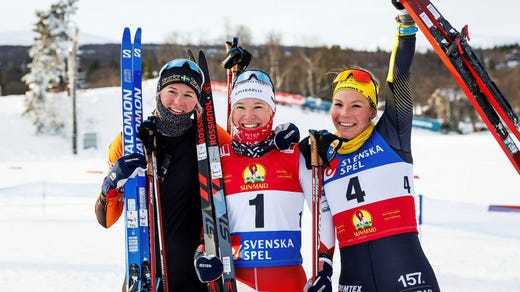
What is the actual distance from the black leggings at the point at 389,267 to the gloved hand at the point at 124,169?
1.28 m

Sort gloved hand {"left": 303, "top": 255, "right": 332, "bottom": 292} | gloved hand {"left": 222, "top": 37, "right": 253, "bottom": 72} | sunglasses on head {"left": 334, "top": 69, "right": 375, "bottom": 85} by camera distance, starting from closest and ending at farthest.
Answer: gloved hand {"left": 303, "top": 255, "right": 332, "bottom": 292} → sunglasses on head {"left": 334, "top": 69, "right": 375, "bottom": 85} → gloved hand {"left": 222, "top": 37, "right": 253, "bottom": 72}

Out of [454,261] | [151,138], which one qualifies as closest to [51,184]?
[454,261]

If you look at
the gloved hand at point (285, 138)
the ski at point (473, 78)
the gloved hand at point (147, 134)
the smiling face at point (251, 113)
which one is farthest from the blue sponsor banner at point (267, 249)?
the ski at point (473, 78)

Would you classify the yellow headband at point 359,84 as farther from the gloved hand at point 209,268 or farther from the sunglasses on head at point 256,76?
the gloved hand at point 209,268

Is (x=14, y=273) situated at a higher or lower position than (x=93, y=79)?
lower

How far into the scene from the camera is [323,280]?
2721 mm

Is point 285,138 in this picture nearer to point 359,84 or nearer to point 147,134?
point 359,84

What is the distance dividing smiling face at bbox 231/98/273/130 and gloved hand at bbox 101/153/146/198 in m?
0.58

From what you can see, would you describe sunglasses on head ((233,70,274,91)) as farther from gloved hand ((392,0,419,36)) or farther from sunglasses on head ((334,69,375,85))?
gloved hand ((392,0,419,36))

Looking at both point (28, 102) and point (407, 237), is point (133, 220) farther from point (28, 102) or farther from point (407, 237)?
point (28, 102)

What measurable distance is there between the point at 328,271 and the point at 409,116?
1.01 metres

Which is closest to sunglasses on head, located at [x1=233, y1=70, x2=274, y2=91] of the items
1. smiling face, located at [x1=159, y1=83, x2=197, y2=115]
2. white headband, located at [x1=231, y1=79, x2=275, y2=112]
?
white headband, located at [x1=231, y1=79, x2=275, y2=112]

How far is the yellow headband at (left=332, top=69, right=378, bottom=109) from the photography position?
3.00m

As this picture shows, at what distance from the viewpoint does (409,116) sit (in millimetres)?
2973
